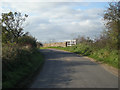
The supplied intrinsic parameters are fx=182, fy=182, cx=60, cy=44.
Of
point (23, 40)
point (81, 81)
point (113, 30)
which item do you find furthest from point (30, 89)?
point (23, 40)

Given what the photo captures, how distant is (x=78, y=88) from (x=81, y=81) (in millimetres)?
1567

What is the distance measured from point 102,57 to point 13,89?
1566 cm

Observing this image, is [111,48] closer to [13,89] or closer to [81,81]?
[81,81]

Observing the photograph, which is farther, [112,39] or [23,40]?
[23,40]

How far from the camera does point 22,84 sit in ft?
32.2

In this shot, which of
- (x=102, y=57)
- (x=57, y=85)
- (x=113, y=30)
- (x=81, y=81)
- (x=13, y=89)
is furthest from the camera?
(x=102, y=57)

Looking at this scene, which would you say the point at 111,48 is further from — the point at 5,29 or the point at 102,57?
the point at 5,29

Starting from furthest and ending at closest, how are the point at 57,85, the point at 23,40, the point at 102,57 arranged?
the point at 23,40, the point at 102,57, the point at 57,85

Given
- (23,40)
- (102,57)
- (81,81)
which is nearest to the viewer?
(81,81)

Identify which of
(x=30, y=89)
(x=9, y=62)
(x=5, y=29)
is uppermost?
(x=5, y=29)

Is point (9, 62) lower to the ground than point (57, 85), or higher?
higher

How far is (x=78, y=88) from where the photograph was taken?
9.16 meters

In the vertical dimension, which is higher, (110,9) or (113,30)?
(110,9)

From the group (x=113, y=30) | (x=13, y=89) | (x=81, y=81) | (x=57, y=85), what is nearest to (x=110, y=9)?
(x=113, y=30)
